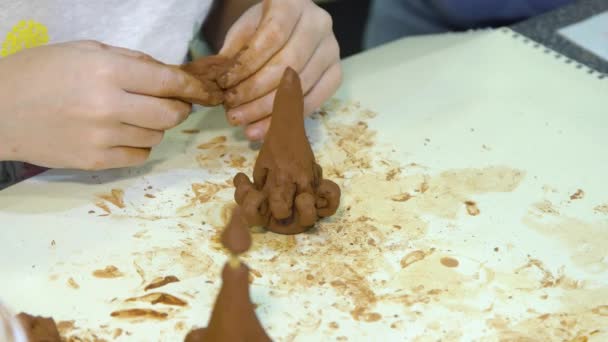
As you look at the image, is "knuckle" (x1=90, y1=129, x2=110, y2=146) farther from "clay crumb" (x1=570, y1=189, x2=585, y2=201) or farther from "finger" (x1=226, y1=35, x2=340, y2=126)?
"clay crumb" (x1=570, y1=189, x2=585, y2=201)

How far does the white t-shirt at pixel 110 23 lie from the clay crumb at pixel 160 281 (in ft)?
1.49

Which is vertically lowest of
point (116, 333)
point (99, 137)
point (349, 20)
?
point (349, 20)

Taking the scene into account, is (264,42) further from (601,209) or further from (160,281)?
(601,209)

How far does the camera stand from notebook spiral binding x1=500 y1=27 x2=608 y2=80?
1.22m

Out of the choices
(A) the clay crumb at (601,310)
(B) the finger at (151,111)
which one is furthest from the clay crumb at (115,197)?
(A) the clay crumb at (601,310)

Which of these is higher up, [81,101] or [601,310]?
[81,101]

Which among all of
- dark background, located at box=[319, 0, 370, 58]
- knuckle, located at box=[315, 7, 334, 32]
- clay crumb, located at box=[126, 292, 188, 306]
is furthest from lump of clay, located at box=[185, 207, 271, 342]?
dark background, located at box=[319, 0, 370, 58]

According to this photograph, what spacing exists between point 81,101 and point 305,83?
12.2 inches

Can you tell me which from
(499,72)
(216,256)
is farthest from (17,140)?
(499,72)

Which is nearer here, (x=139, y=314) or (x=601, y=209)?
(x=139, y=314)

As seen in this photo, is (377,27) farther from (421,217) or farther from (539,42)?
(421,217)

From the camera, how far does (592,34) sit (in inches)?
52.7

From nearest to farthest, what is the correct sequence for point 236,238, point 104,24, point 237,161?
point 236,238, point 237,161, point 104,24

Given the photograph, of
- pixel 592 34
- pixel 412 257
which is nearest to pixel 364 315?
pixel 412 257
